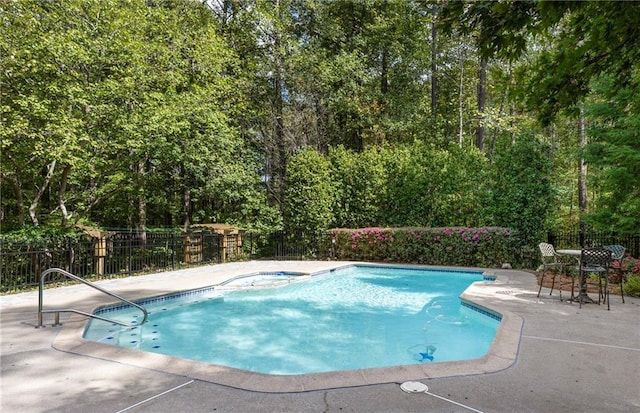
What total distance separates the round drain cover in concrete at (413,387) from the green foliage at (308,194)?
11644 mm

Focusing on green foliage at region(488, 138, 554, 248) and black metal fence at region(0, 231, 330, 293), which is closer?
black metal fence at region(0, 231, 330, 293)

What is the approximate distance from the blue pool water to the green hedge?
278cm

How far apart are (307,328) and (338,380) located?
339cm

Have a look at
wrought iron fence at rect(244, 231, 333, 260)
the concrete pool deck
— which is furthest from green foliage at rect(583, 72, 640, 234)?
wrought iron fence at rect(244, 231, 333, 260)

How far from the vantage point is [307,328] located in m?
6.59

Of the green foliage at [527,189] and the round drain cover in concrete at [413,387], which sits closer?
the round drain cover in concrete at [413,387]

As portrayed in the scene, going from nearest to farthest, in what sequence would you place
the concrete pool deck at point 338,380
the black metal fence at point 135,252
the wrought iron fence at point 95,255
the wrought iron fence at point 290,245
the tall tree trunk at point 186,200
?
the concrete pool deck at point 338,380 → the wrought iron fence at point 95,255 → the black metal fence at point 135,252 → the wrought iron fence at point 290,245 → the tall tree trunk at point 186,200

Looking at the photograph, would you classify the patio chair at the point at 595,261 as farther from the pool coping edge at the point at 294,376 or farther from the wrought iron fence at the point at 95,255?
the wrought iron fence at the point at 95,255

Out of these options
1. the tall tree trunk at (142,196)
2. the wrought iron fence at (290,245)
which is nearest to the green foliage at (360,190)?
the wrought iron fence at (290,245)

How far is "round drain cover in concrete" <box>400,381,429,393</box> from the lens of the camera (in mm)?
3064

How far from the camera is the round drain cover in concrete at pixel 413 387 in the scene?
306cm

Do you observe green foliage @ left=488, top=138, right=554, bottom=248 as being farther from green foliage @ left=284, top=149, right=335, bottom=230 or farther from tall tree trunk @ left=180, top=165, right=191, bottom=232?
tall tree trunk @ left=180, top=165, right=191, bottom=232

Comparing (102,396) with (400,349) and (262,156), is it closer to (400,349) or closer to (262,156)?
(400,349)

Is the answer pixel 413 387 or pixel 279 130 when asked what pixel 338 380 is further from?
pixel 279 130
